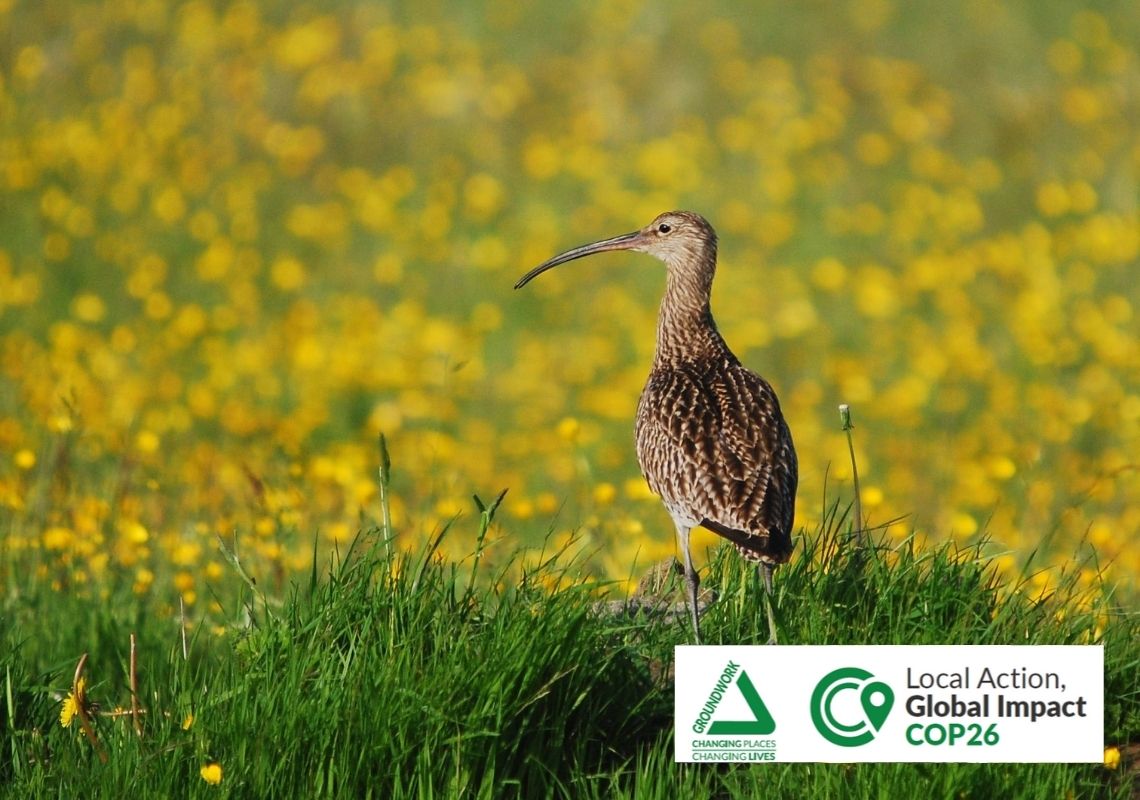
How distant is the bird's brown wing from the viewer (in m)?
4.77

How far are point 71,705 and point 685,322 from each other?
8.01ft

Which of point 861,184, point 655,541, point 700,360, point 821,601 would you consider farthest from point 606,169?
point 821,601

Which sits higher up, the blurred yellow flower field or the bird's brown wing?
the blurred yellow flower field

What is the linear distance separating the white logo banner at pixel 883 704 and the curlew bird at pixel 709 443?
0.71 ft

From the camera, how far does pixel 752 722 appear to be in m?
4.28

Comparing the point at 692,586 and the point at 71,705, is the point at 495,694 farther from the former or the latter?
the point at 71,705

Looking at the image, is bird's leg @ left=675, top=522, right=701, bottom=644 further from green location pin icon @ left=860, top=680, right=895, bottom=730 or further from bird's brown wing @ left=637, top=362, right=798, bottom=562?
green location pin icon @ left=860, top=680, right=895, bottom=730

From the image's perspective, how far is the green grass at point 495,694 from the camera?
4223mm

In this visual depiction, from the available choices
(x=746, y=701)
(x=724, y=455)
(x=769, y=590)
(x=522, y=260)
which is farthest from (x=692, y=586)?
(x=522, y=260)

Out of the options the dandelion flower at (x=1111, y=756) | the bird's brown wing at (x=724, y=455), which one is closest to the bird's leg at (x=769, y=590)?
the bird's brown wing at (x=724, y=455)

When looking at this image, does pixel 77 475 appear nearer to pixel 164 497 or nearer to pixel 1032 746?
pixel 164 497

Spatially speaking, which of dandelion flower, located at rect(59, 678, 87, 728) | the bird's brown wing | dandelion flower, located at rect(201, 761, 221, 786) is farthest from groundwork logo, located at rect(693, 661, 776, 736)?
dandelion flower, located at rect(59, 678, 87, 728)

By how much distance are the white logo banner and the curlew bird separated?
218mm

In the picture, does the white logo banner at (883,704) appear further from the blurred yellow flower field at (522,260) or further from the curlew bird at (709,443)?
the blurred yellow flower field at (522,260)
